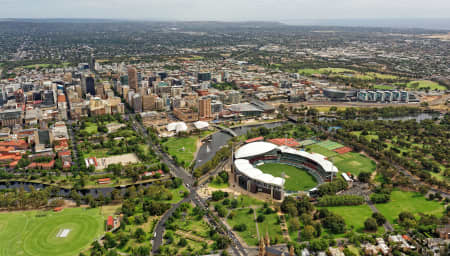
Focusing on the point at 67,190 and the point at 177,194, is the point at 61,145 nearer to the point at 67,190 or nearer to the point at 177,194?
the point at 67,190

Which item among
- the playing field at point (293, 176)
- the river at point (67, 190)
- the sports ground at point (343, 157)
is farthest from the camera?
the sports ground at point (343, 157)

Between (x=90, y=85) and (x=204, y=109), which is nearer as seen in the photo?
(x=204, y=109)

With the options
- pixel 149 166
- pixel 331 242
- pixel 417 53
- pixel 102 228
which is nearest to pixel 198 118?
pixel 149 166

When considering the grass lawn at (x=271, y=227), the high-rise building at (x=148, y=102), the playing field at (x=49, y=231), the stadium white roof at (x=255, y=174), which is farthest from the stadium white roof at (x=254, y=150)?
the high-rise building at (x=148, y=102)

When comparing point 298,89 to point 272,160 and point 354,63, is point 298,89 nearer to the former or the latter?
point 272,160

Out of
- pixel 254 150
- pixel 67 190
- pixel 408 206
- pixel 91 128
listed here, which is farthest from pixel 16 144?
pixel 408 206

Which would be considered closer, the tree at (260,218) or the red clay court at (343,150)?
the tree at (260,218)

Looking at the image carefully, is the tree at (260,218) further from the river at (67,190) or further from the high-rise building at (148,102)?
the high-rise building at (148,102)
